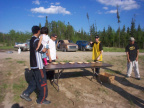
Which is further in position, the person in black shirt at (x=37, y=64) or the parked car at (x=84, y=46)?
the parked car at (x=84, y=46)

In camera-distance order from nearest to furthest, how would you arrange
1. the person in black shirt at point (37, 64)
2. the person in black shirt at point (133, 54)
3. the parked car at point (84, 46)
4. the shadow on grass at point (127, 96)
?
the person in black shirt at point (37, 64)
the shadow on grass at point (127, 96)
the person in black shirt at point (133, 54)
the parked car at point (84, 46)

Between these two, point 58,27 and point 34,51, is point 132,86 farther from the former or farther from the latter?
point 58,27

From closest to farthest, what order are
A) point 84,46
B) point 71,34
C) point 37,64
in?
1. point 37,64
2. point 84,46
3. point 71,34

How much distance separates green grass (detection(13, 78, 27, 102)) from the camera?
11.8 ft

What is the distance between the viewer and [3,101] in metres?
3.40

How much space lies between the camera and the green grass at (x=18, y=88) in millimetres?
3582

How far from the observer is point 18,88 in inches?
163

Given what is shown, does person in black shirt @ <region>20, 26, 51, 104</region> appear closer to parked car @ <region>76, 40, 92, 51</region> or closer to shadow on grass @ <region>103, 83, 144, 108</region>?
shadow on grass @ <region>103, 83, 144, 108</region>

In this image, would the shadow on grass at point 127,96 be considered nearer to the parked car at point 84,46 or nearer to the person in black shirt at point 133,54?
the person in black shirt at point 133,54

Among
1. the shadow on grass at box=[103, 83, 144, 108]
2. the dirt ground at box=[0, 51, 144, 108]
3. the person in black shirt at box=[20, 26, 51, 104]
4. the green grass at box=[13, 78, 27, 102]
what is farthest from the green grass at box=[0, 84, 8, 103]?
the shadow on grass at box=[103, 83, 144, 108]

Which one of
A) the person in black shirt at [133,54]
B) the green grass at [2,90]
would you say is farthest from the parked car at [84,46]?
the green grass at [2,90]

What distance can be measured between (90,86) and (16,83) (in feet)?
8.91

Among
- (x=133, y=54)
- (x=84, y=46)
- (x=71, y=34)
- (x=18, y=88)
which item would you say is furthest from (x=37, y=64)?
(x=71, y=34)

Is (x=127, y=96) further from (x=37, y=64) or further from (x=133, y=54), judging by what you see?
(x=37, y=64)
